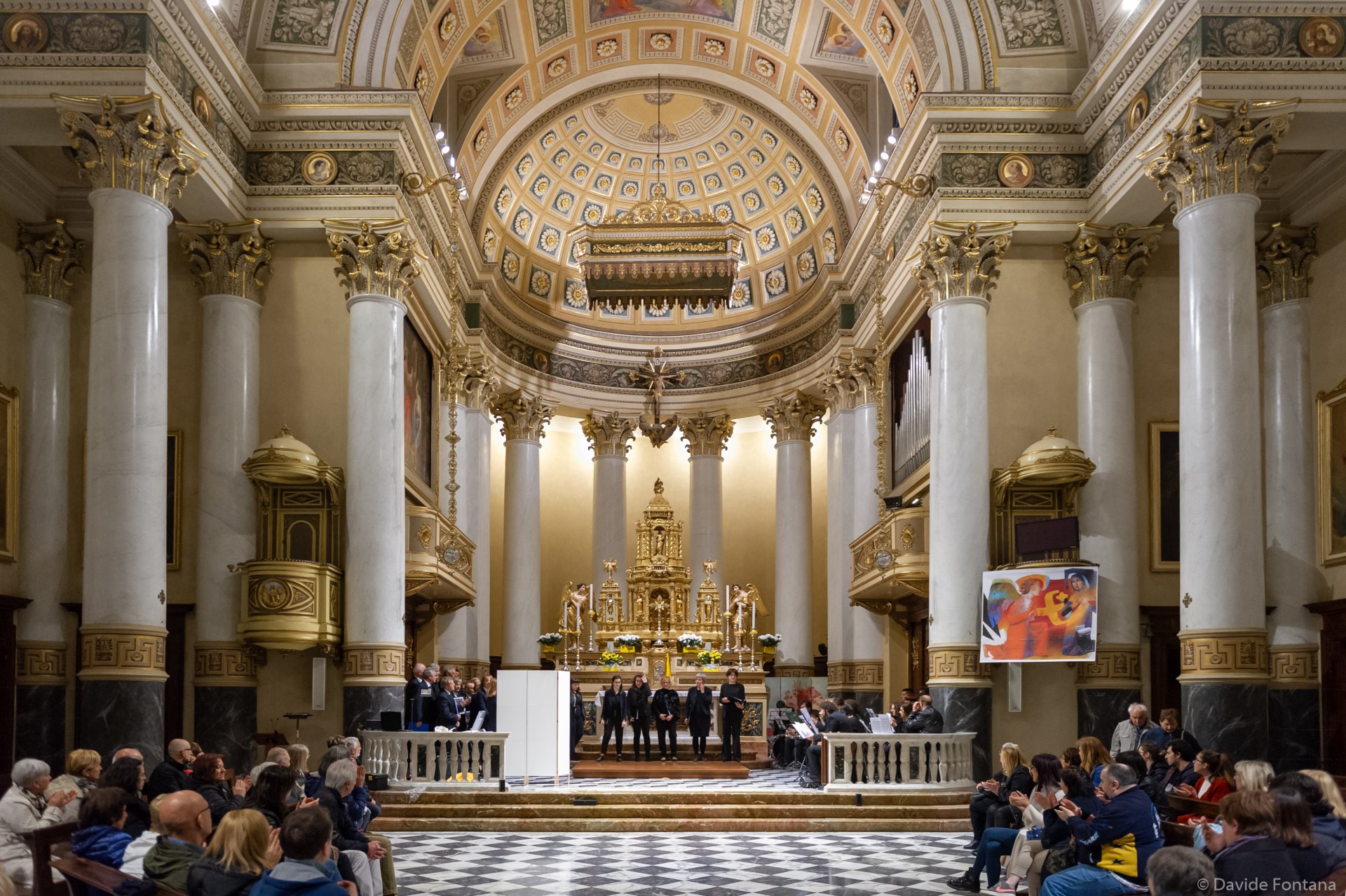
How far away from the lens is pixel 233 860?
18.7 feet

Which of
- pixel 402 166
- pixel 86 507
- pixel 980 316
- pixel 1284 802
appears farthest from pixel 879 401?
pixel 1284 802

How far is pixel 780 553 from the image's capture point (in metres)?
27.5

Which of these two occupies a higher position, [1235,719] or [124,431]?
[124,431]

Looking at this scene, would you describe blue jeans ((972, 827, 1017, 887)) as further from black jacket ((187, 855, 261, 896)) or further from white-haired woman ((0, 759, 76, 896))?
white-haired woman ((0, 759, 76, 896))

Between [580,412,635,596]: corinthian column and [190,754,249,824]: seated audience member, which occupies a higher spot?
[580,412,635,596]: corinthian column

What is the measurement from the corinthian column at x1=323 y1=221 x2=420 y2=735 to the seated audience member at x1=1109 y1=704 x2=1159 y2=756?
8.50 meters

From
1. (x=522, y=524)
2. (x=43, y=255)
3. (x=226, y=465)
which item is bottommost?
(x=522, y=524)

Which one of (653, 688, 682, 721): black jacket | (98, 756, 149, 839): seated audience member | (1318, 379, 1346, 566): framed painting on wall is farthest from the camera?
(653, 688, 682, 721): black jacket

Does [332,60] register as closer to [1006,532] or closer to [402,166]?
[402,166]

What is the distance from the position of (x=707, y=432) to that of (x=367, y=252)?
13022 mm

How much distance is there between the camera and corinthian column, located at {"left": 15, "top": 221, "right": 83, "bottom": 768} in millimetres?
15578

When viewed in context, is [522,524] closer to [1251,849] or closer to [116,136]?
[116,136]

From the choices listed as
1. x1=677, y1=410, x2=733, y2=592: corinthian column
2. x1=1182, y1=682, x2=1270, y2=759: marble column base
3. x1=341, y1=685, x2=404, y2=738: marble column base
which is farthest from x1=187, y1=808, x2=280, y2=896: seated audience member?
x1=677, y1=410, x2=733, y2=592: corinthian column

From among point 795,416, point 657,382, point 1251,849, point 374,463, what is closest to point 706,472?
point 657,382
